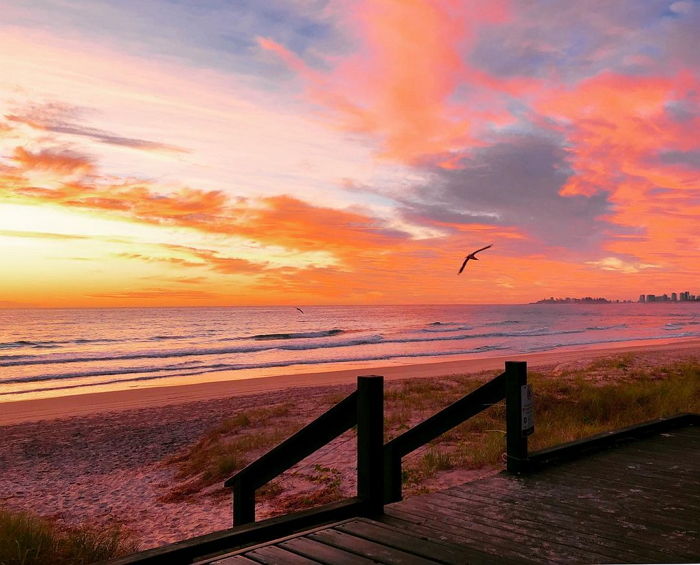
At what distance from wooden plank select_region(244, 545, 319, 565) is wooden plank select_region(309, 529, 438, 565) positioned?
0.30m

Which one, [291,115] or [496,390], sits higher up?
[291,115]

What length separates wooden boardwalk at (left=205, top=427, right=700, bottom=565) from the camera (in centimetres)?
360

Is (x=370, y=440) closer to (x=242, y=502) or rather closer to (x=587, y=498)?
(x=242, y=502)

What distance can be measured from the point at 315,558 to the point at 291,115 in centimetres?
1460

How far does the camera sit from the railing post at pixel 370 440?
13.9 ft

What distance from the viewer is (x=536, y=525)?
14.8 ft

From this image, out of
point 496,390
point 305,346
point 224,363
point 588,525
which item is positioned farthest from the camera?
point 305,346

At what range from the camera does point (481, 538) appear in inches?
165

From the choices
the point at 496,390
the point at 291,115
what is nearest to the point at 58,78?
the point at 291,115

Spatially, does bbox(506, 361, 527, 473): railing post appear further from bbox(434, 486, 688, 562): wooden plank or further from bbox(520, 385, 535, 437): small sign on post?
bbox(434, 486, 688, 562): wooden plank

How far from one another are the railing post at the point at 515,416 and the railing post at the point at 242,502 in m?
2.89

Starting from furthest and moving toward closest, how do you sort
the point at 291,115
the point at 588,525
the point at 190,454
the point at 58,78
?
the point at 291,115 < the point at 58,78 < the point at 190,454 < the point at 588,525

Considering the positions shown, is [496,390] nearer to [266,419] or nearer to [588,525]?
[588,525]

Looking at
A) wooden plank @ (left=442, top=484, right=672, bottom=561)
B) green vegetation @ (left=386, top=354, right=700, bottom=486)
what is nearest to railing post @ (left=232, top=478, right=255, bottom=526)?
wooden plank @ (left=442, top=484, right=672, bottom=561)
